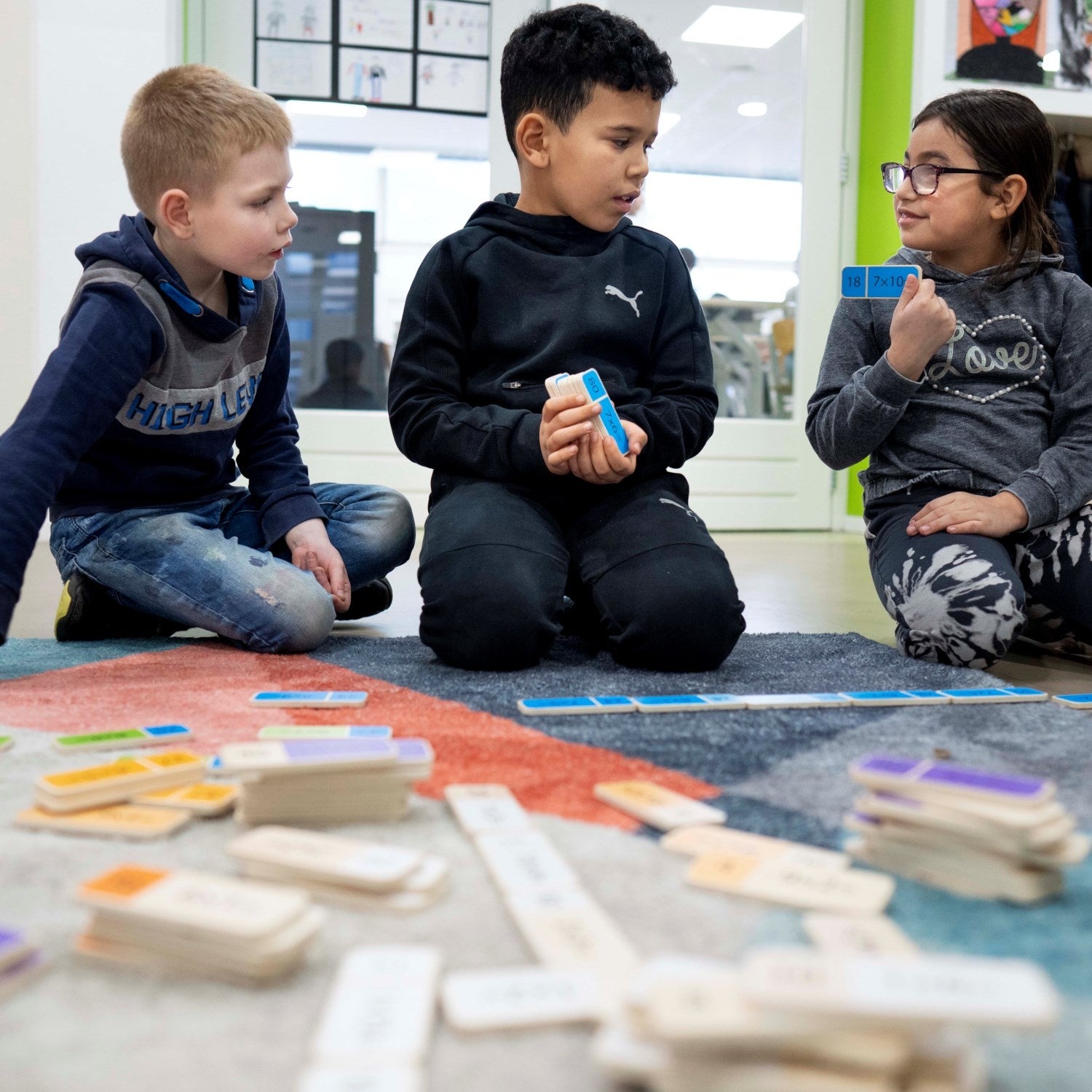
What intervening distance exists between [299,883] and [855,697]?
0.63 meters

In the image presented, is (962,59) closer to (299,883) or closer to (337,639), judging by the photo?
(337,639)

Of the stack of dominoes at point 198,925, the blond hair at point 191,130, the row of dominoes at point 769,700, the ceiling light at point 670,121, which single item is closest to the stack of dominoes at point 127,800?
the stack of dominoes at point 198,925

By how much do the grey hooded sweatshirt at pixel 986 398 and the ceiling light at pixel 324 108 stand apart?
2.07 m

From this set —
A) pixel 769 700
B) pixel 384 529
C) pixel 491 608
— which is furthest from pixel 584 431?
pixel 384 529

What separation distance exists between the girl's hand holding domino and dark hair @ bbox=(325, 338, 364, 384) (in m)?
2.13

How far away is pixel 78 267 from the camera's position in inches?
111

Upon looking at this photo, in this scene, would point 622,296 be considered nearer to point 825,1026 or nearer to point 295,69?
point 825,1026

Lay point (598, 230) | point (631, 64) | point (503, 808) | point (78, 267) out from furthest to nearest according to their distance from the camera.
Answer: point (78, 267), point (598, 230), point (631, 64), point (503, 808)

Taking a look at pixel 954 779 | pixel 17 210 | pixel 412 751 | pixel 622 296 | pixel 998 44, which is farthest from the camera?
pixel 998 44

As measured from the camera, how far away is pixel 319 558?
146cm

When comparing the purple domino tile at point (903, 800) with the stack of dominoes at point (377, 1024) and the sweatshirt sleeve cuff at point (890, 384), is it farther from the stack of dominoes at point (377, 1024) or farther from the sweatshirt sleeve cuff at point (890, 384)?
the sweatshirt sleeve cuff at point (890, 384)

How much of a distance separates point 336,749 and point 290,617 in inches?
25.6

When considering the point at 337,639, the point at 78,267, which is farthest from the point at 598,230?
the point at 78,267

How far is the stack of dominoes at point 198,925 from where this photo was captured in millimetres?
490
